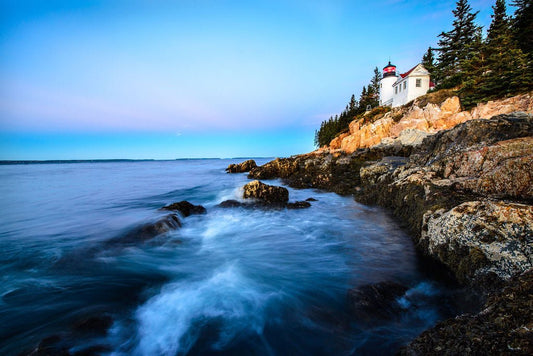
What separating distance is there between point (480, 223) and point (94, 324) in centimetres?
659

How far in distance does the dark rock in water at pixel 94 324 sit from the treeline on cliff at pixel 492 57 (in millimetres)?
28143

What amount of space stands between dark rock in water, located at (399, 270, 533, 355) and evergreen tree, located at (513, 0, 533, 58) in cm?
3141

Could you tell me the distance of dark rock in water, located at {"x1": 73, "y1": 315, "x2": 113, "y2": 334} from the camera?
147 inches

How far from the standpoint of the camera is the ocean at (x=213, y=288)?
143 inches

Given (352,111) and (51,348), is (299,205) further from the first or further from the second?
(352,111)

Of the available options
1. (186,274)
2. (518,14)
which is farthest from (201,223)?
(518,14)

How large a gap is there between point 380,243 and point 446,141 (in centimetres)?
619

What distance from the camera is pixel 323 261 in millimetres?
6293

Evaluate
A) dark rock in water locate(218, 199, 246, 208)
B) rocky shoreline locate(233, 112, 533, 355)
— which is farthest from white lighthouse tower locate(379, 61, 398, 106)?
dark rock in water locate(218, 199, 246, 208)

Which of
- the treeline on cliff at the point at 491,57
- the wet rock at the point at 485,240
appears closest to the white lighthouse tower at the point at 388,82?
the treeline on cliff at the point at 491,57

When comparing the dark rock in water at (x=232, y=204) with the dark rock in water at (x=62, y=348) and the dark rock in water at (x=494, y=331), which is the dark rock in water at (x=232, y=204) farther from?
the dark rock in water at (x=494, y=331)

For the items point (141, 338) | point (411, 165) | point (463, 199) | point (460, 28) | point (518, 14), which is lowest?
point (141, 338)

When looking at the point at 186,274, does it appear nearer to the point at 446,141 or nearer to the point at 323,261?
the point at 323,261

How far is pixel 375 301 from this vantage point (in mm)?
4176
